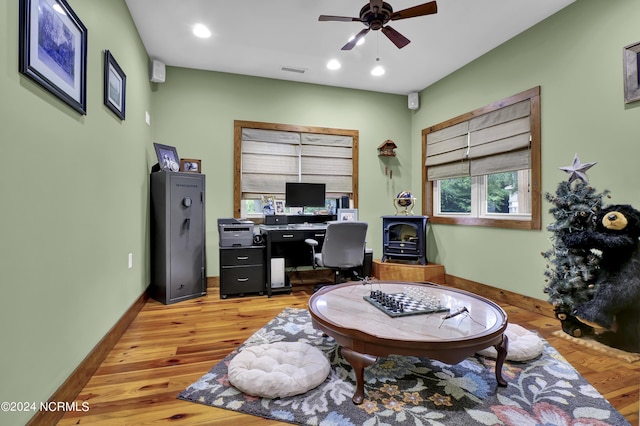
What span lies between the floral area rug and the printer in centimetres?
170

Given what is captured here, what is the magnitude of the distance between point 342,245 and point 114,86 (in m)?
2.46

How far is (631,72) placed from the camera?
2264 mm

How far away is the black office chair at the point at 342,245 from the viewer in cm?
323

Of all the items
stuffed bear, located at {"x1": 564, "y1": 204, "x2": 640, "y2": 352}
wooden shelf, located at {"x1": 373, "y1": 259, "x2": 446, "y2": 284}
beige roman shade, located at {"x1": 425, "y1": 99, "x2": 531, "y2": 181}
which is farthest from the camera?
wooden shelf, located at {"x1": 373, "y1": 259, "x2": 446, "y2": 284}

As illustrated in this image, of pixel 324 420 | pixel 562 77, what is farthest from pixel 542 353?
pixel 562 77

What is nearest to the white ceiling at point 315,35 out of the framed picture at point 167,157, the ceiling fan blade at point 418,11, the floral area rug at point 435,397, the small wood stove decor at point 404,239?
the ceiling fan blade at point 418,11

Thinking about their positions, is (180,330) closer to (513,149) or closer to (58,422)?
(58,422)

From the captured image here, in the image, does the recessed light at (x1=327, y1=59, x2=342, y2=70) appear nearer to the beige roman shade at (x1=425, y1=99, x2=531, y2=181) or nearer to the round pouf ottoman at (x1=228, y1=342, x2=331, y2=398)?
the beige roman shade at (x1=425, y1=99, x2=531, y2=181)

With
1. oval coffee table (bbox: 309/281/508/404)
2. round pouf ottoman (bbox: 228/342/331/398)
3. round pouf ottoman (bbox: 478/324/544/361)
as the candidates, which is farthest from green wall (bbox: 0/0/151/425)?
round pouf ottoman (bbox: 478/324/544/361)

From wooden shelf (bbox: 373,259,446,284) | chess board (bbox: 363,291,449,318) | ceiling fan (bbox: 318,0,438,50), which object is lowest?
wooden shelf (bbox: 373,259,446,284)

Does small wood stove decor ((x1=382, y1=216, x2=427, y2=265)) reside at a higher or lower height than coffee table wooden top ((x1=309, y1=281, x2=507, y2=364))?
higher

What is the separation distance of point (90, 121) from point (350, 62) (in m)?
2.85

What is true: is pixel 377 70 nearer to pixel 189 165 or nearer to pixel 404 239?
pixel 404 239

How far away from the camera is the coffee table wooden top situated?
A: 55.7 inches
